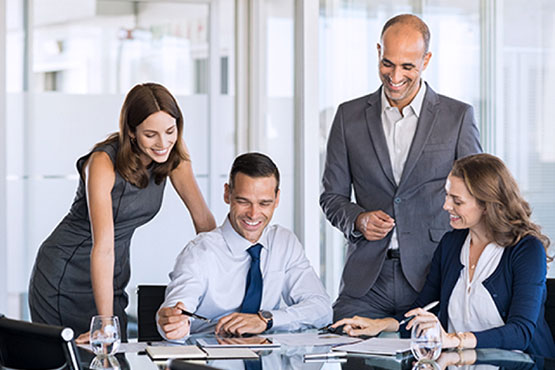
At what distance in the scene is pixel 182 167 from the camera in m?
3.09

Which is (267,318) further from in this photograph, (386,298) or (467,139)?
(467,139)

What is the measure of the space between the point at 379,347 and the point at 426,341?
256mm

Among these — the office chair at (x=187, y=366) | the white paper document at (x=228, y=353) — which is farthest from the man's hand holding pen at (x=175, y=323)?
the office chair at (x=187, y=366)

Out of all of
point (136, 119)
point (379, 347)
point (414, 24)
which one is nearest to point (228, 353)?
point (379, 347)

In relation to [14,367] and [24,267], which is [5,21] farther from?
[14,367]

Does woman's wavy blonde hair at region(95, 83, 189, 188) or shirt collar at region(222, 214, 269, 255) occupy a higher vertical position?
woman's wavy blonde hair at region(95, 83, 189, 188)

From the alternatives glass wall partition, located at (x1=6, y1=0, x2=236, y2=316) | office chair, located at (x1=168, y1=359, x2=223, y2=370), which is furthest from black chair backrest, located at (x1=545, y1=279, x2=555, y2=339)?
glass wall partition, located at (x1=6, y1=0, x2=236, y2=316)

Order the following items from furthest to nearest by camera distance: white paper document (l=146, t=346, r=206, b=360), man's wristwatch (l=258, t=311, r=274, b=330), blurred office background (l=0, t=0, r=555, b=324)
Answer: blurred office background (l=0, t=0, r=555, b=324) → man's wristwatch (l=258, t=311, r=274, b=330) → white paper document (l=146, t=346, r=206, b=360)

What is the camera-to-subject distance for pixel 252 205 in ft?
9.46

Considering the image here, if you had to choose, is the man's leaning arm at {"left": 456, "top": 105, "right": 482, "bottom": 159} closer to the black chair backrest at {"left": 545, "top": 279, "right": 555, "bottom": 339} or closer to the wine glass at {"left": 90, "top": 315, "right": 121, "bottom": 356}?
the black chair backrest at {"left": 545, "top": 279, "right": 555, "bottom": 339}

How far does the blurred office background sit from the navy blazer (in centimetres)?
95

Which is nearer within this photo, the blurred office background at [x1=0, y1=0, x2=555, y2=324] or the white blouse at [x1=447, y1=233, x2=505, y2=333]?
the white blouse at [x1=447, y1=233, x2=505, y2=333]

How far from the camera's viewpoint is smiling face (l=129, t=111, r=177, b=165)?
2844 mm

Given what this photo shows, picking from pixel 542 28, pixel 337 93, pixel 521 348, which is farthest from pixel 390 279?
pixel 337 93
